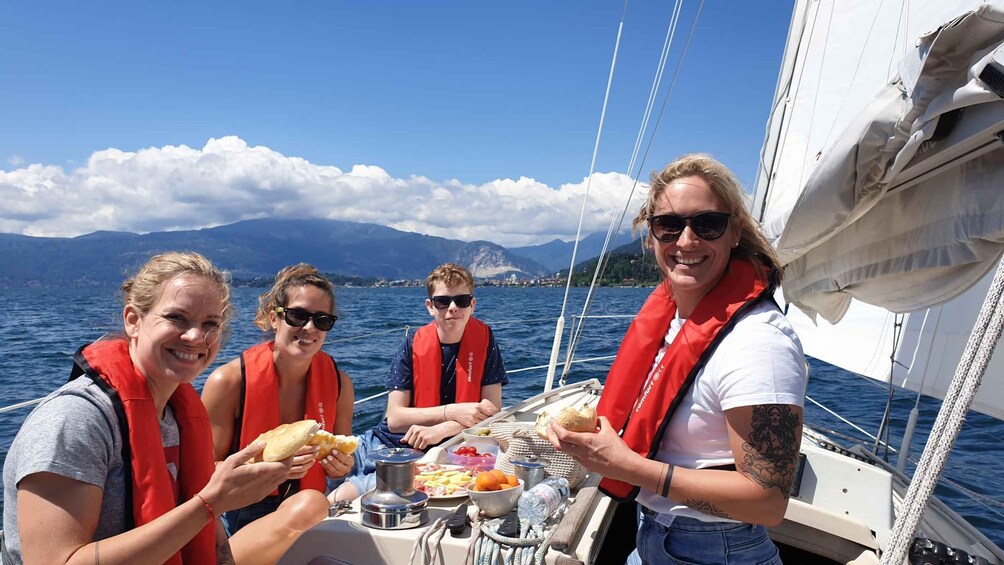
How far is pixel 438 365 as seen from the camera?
3.69 metres

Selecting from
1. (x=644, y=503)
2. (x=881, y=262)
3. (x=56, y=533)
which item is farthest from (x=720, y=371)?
(x=56, y=533)

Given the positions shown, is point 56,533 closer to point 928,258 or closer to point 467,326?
point 928,258

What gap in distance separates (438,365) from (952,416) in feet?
9.02

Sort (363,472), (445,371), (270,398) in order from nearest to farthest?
(270,398)
(363,472)
(445,371)

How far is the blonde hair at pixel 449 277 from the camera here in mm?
3676

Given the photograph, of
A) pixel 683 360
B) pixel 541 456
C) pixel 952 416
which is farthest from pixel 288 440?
pixel 952 416

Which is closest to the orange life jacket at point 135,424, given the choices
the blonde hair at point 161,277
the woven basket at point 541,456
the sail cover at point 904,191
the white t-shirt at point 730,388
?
the blonde hair at point 161,277

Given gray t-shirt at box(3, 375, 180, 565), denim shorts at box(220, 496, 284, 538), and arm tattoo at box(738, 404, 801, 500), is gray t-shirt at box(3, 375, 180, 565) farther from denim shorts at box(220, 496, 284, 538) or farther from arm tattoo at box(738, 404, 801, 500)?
arm tattoo at box(738, 404, 801, 500)

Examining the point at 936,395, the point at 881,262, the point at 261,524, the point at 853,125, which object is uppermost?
the point at 853,125

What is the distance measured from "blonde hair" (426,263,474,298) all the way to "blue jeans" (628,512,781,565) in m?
2.32

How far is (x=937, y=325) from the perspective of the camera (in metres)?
3.00

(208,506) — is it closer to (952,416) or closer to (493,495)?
(493,495)

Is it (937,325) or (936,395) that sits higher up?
(937,325)

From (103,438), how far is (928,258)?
7.49 ft
